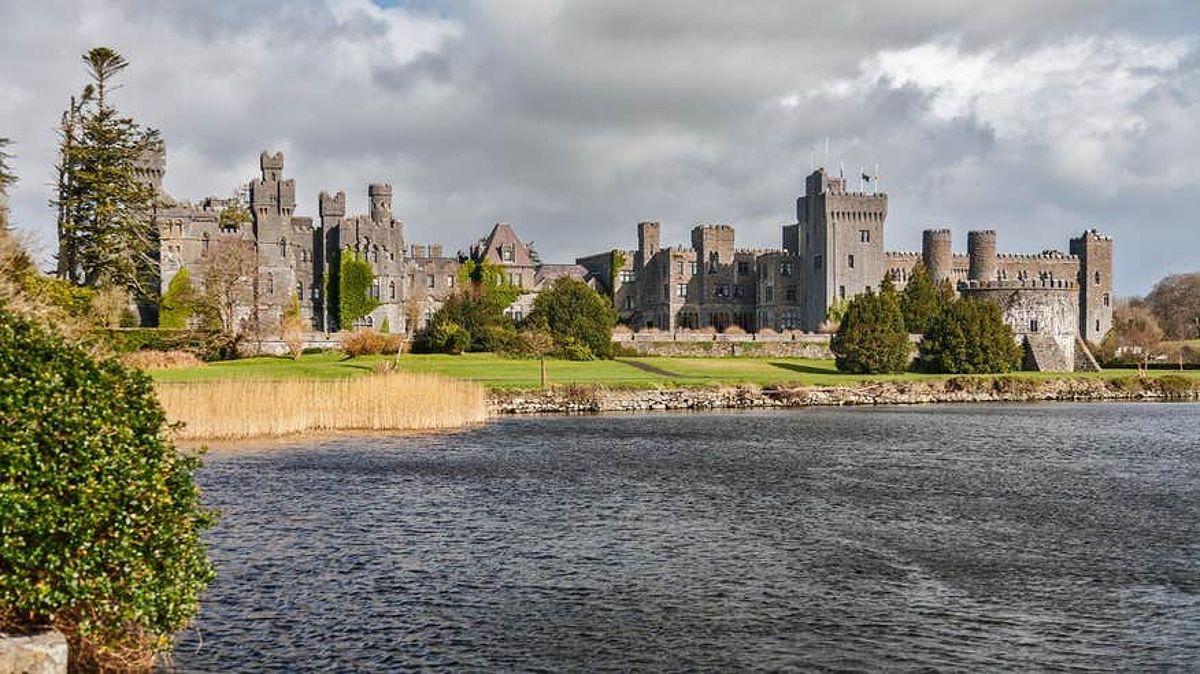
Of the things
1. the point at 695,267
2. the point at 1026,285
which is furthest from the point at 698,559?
the point at 695,267

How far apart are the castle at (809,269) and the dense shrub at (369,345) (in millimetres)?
34629

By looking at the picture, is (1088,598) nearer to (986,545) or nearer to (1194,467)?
(986,545)

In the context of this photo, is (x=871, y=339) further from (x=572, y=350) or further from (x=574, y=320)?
(x=574, y=320)

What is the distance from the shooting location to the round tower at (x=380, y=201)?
271 feet

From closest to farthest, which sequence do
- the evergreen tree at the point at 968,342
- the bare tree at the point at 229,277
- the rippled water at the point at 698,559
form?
the rippled water at the point at 698,559
the evergreen tree at the point at 968,342
the bare tree at the point at 229,277

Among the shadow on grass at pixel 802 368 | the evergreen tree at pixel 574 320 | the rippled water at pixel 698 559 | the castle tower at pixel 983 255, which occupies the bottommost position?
the rippled water at pixel 698 559

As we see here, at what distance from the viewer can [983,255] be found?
318ft

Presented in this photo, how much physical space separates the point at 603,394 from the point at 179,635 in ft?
116

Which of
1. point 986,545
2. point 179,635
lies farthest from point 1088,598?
point 179,635

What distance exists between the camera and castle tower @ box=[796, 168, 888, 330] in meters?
89.9

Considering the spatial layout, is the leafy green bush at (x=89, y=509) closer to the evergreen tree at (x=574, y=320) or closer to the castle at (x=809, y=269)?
the evergreen tree at (x=574, y=320)

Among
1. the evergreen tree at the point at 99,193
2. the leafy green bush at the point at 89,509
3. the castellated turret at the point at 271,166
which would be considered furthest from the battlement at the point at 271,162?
the leafy green bush at the point at 89,509

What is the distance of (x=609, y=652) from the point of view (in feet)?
42.0

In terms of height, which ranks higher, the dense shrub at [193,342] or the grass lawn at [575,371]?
the dense shrub at [193,342]
